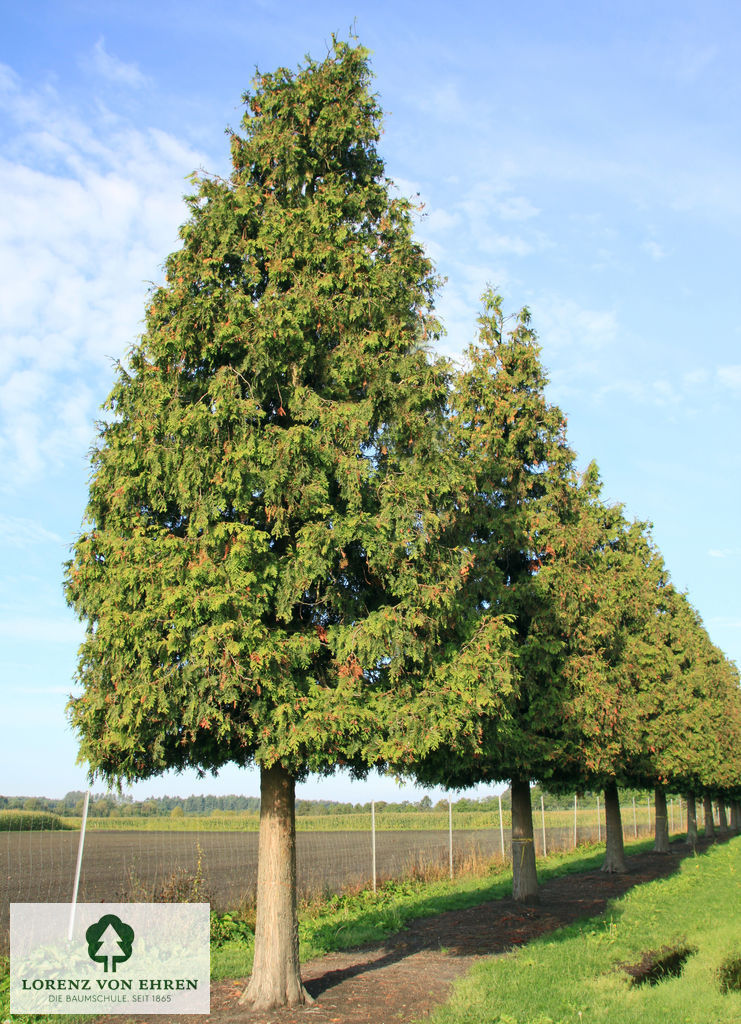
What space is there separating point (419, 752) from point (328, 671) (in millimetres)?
1204

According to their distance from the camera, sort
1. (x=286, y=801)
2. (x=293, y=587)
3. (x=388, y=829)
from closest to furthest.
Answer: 1. (x=293, y=587)
2. (x=286, y=801)
3. (x=388, y=829)

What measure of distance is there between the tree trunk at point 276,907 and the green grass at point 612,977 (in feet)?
5.29

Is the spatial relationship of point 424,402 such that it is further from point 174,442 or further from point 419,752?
point 419,752

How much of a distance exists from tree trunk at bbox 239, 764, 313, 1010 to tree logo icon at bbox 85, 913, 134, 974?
6.64 feet

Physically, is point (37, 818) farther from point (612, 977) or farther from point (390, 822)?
point (390, 822)

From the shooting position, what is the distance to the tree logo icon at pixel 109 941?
341 inches

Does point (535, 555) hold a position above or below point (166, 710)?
above

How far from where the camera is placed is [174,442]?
7.38 meters

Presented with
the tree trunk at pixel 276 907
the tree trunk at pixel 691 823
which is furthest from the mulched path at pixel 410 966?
the tree trunk at pixel 691 823

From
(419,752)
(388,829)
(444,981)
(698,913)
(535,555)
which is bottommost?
(388,829)

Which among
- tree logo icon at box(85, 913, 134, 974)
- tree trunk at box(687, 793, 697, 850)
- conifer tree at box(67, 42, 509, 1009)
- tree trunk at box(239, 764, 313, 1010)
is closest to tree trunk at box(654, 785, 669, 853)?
tree trunk at box(687, 793, 697, 850)

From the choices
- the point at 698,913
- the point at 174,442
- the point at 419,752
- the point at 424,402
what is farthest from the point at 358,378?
the point at 698,913

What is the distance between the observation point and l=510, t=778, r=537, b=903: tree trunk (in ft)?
46.7

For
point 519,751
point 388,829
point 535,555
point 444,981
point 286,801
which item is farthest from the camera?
point 388,829
